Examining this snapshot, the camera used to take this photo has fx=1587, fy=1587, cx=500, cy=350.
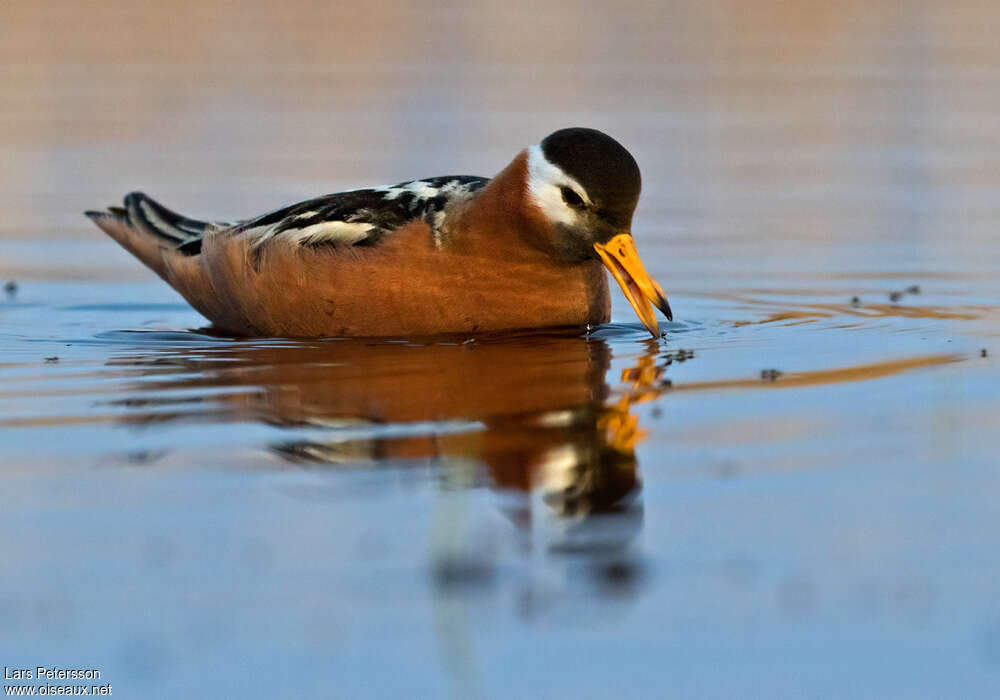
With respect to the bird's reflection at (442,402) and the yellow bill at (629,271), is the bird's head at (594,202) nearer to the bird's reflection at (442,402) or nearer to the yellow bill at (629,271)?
the yellow bill at (629,271)

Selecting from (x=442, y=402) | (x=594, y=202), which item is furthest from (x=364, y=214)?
(x=442, y=402)

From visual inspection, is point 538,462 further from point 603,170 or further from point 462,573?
point 603,170

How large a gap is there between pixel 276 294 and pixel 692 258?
354cm

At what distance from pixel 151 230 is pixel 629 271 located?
3496 mm

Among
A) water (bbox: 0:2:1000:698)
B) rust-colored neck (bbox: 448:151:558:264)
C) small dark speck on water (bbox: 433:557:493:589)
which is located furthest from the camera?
rust-colored neck (bbox: 448:151:558:264)

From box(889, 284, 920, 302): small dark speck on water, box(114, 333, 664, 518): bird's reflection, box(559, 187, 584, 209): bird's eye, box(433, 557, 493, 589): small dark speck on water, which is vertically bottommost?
box(433, 557, 493, 589): small dark speck on water

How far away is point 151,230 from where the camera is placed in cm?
1024

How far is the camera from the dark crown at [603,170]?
27.2ft

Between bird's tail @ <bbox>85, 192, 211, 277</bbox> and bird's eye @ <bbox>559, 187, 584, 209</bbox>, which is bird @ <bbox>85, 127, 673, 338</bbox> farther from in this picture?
bird's tail @ <bbox>85, 192, 211, 277</bbox>

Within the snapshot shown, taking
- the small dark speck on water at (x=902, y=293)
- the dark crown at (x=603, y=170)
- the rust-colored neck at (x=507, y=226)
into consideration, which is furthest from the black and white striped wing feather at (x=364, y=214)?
the small dark speck on water at (x=902, y=293)

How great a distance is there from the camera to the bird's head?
8297 millimetres

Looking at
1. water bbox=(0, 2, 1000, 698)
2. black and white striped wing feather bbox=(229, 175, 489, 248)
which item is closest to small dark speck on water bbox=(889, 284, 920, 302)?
water bbox=(0, 2, 1000, 698)

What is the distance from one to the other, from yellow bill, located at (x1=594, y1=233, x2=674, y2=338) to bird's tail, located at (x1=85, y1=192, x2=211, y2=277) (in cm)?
283

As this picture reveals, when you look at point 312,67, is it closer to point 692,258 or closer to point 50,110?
point 50,110
